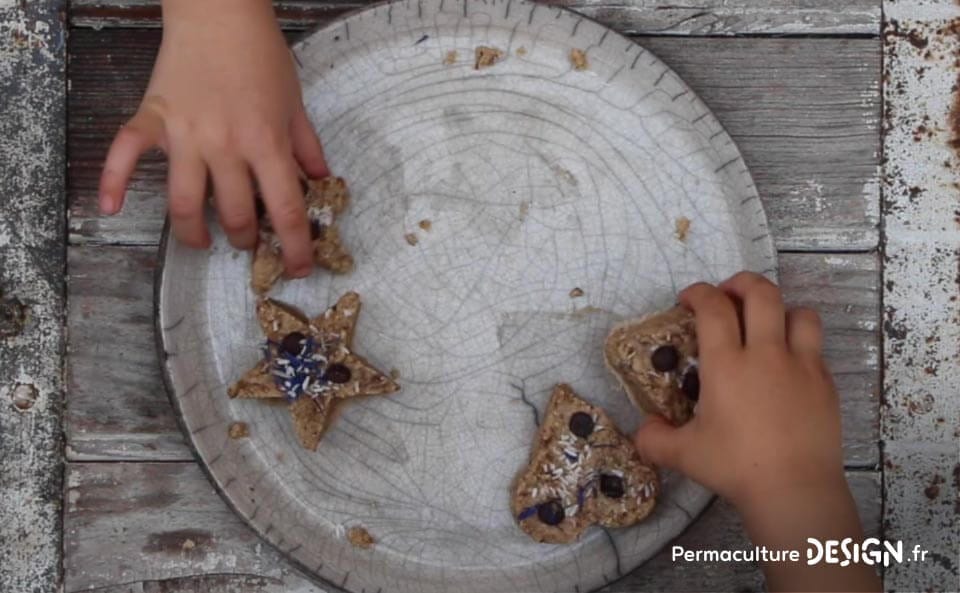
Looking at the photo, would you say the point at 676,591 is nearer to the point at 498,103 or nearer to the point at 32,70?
the point at 498,103

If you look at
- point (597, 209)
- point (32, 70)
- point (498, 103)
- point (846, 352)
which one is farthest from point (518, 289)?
point (32, 70)

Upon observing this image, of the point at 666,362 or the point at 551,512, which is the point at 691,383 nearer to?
the point at 666,362

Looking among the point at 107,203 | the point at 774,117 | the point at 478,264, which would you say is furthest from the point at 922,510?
the point at 107,203

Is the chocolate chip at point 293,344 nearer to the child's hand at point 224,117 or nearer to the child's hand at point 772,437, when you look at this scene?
the child's hand at point 224,117

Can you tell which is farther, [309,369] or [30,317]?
[30,317]

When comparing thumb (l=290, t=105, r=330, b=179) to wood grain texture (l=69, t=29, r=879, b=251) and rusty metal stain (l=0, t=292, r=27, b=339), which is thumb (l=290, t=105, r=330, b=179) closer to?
wood grain texture (l=69, t=29, r=879, b=251)

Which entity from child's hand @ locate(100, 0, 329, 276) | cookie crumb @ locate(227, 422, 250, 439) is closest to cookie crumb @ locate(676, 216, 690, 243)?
child's hand @ locate(100, 0, 329, 276)
